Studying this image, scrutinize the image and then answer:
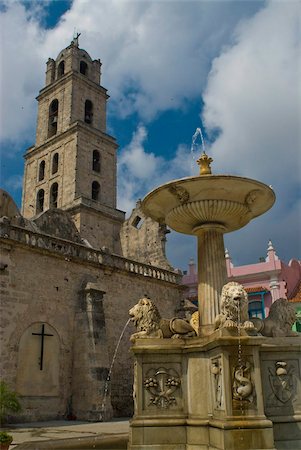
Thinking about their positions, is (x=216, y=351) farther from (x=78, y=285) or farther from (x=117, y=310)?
(x=117, y=310)

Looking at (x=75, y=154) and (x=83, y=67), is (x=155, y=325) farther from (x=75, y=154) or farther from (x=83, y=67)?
(x=83, y=67)

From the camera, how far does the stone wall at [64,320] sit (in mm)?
14484

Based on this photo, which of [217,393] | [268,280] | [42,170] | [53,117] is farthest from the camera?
[53,117]

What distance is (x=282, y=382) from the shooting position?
5984 millimetres

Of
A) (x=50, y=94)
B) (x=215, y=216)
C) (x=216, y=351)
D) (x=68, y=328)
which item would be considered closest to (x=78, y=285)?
(x=68, y=328)

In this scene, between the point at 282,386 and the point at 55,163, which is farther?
the point at 55,163

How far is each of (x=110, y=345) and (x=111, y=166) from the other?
17098 mm

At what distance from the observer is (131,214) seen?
28.6 metres

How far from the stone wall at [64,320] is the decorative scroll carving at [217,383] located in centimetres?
958

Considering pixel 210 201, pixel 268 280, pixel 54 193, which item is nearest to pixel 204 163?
pixel 210 201

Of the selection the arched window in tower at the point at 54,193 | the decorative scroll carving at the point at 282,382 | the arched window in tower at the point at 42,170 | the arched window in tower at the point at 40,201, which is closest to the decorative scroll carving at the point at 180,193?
the decorative scroll carving at the point at 282,382

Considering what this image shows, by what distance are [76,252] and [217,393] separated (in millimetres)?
12050

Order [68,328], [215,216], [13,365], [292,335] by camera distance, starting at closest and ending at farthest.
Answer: [292,335]
[215,216]
[13,365]
[68,328]

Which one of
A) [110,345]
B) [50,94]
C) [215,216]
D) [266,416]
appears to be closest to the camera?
[266,416]
